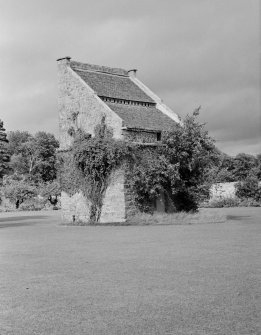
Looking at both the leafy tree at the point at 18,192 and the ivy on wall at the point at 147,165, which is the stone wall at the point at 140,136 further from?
the leafy tree at the point at 18,192

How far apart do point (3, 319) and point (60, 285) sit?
2.80m

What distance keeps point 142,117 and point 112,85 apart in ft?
12.0

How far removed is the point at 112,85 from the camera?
3688cm

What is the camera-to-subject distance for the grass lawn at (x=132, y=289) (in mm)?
7605

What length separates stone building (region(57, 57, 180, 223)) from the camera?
31.9m

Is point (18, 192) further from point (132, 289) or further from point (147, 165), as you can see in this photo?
point (132, 289)

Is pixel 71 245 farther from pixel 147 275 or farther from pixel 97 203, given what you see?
pixel 97 203

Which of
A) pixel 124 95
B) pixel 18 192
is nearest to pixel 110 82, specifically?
pixel 124 95

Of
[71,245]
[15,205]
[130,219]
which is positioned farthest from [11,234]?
[15,205]

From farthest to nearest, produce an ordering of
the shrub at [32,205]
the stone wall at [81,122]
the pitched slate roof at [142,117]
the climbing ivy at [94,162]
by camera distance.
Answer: the shrub at [32,205] → the pitched slate roof at [142,117] → the stone wall at [81,122] → the climbing ivy at [94,162]

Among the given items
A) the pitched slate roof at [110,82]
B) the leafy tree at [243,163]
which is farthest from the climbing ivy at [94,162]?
the leafy tree at [243,163]

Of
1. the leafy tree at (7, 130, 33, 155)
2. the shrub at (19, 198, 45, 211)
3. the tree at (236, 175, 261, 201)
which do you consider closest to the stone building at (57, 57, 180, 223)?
the tree at (236, 175, 261, 201)

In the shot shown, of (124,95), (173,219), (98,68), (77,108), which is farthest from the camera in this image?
(98,68)

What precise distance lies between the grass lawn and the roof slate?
1847 centimetres
